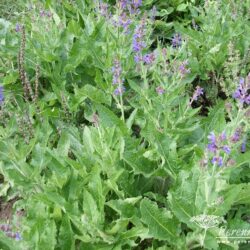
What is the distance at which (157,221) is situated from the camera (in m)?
2.49

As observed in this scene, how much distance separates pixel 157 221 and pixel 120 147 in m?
0.55

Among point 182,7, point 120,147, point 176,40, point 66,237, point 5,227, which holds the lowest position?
point 66,237

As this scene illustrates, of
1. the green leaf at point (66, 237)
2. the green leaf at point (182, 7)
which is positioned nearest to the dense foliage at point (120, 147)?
the green leaf at point (66, 237)

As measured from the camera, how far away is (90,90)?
3521 millimetres

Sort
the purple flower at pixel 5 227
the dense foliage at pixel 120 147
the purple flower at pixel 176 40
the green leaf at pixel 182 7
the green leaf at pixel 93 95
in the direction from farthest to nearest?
1. the green leaf at pixel 182 7
2. the purple flower at pixel 176 40
3. the green leaf at pixel 93 95
4. the dense foliage at pixel 120 147
5. the purple flower at pixel 5 227

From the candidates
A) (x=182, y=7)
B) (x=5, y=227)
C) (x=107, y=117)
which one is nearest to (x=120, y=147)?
(x=107, y=117)

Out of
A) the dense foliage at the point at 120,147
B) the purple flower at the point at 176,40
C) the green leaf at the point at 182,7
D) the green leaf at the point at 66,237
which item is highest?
the green leaf at the point at 182,7

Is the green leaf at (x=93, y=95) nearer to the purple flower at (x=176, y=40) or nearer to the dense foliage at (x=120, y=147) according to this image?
the dense foliage at (x=120, y=147)

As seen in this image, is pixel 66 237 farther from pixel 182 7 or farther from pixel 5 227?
pixel 182 7

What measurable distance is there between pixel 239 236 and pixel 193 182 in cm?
41

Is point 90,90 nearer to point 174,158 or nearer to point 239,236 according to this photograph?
point 174,158

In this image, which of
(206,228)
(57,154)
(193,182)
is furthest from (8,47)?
(206,228)

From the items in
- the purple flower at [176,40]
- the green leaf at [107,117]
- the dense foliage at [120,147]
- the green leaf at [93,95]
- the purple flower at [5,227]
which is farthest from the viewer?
the purple flower at [176,40]

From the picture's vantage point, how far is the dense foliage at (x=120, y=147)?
2.37 meters
